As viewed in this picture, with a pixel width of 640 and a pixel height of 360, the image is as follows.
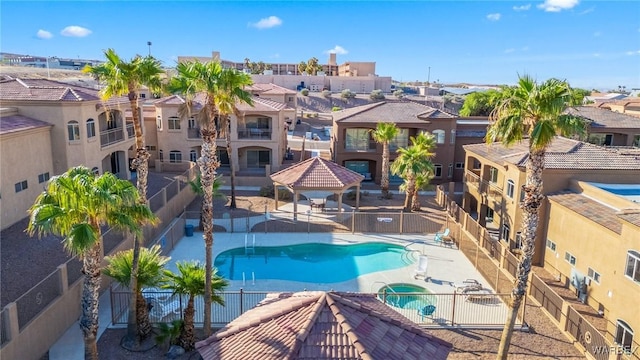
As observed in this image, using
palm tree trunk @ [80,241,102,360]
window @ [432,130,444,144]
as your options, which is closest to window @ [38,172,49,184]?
palm tree trunk @ [80,241,102,360]

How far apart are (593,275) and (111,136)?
3271 centimetres

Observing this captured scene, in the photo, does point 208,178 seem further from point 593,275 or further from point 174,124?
point 174,124

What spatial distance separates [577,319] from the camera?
647 inches

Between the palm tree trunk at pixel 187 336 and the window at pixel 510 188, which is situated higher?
the window at pixel 510 188

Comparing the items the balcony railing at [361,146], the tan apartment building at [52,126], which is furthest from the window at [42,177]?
the balcony railing at [361,146]

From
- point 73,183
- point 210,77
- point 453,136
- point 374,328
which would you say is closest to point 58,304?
point 73,183

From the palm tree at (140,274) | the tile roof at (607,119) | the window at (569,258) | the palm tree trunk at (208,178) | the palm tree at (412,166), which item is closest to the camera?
the palm tree trunk at (208,178)

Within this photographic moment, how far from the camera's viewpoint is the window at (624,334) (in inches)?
636

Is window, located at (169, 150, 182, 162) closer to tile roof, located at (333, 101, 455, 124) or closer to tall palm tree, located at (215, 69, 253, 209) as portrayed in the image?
tile roof, located at (333, 101, 455, 124)

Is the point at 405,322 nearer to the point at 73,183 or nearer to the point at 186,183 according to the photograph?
the point at 73,183

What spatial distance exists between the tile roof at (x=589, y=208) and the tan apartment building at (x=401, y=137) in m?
17.6

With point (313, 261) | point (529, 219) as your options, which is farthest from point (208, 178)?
point (313, 261)

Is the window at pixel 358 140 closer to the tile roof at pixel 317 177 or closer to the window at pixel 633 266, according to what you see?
the tile roof at pixel 317 177

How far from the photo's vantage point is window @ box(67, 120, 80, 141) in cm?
2857
